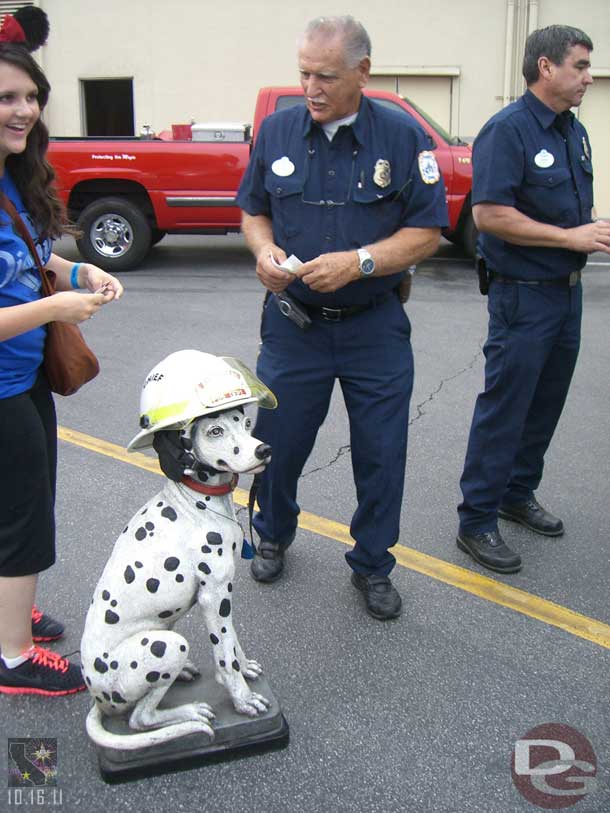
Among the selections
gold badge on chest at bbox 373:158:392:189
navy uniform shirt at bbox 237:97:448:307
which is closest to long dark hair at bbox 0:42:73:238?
navy uniform shirt at bbox 237:97:448:307

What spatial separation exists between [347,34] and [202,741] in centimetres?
225

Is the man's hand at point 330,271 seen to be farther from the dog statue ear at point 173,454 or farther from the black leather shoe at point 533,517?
the black leather shoe at point 533,517

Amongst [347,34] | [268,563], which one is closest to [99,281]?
[347,34]

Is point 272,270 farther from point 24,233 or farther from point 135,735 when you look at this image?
point 135,735

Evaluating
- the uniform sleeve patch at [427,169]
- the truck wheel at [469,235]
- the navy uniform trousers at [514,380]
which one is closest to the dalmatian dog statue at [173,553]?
the uniform sleeve patch at [427,169]

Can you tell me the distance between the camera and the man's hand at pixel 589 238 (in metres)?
3.24

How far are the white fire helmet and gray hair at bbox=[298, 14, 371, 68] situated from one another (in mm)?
1249

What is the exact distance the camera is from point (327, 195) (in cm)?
292

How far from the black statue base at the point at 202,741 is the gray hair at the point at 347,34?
204cm

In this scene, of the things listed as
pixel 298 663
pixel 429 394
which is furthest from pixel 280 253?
pixel 429 394

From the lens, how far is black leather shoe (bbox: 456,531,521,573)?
3.48 m

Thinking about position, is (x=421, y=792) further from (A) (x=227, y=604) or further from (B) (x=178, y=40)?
(B) (x=178, y=40)

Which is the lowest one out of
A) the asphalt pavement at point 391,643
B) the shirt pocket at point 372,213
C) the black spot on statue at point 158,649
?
the asphalt pavement at point 391,643

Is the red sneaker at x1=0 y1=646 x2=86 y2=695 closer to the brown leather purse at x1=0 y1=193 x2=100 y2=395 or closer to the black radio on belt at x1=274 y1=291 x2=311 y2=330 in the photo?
the brown leather purse at x1=0 y1=193 x2=100 y2=395
